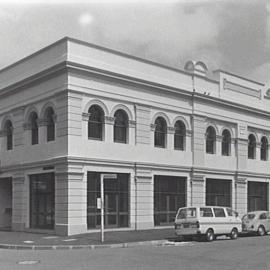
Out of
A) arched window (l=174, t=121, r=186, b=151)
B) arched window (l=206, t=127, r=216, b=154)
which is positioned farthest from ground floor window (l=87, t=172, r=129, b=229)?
arched window (l=206, t=127, r=216, b=154)

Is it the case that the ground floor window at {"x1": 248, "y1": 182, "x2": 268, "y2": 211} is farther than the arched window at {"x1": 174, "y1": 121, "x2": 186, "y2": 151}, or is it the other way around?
the ground floor window at {"x1": 248, "y1": 182, "x2": 268, "y2": 211}

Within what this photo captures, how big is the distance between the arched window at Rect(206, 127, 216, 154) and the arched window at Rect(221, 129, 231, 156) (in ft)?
3.78

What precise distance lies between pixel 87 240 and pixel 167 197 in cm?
913

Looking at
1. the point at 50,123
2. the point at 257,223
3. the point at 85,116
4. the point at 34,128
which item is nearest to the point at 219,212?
the point at 257,223

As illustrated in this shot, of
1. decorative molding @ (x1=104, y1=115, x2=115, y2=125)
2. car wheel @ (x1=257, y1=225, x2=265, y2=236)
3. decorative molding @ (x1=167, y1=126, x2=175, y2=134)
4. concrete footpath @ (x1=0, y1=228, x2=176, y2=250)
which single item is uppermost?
decorative molding @ (x1=104, y1=115, x2=115, y2=125)

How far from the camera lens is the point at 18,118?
29.3m

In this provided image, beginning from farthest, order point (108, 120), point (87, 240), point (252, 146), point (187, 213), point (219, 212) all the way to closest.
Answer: point (252, 146) → point (108, 120) → point (219, 212) → point (187, 213) → point (87, 240)

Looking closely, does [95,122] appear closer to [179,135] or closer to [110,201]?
[110,201]

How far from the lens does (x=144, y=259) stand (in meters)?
15.5

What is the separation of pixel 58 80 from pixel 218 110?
40.1 feet

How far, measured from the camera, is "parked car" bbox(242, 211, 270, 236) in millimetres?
27109

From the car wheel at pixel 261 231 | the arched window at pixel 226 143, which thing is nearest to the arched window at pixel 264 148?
the arched window at pixel 226 143

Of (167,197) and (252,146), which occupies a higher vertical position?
(252,146)

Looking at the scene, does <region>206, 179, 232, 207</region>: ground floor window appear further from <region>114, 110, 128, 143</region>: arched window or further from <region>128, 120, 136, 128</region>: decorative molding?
<region>114, 110, 128, 143</region>: arched window
